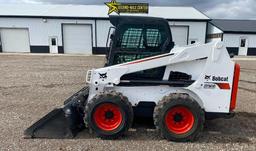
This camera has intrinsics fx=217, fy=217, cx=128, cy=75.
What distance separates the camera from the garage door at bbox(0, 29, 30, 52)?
25141mm

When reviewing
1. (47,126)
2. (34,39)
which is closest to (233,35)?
(34,39)

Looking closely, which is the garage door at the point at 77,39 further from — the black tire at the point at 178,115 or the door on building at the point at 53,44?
the black tire at the point at 178,115

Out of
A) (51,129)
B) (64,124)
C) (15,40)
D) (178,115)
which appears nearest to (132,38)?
(178,115)

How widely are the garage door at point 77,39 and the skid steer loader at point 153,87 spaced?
840 inches

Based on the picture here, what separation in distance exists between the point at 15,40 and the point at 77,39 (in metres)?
7.30

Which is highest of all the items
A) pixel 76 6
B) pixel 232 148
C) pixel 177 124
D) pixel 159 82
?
pixel 76 6

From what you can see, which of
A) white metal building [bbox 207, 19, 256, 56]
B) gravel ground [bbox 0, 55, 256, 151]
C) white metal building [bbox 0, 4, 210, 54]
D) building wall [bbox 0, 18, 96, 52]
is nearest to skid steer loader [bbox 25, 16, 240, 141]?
gravel ground [bbox 0, 55, 256, 151]

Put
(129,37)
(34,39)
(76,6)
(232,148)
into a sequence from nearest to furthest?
1. (232,148)
2. (129,37)
3. (34,39)
4. (76,6)

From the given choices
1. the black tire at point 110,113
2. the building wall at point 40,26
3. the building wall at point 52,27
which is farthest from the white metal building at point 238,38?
the black tire at point 110,113

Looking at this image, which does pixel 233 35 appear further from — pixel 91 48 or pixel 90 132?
pixel 90 132

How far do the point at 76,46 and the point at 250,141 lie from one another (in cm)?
2319

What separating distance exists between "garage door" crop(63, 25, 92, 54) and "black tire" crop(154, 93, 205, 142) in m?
22.1

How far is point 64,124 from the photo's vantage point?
4.49 meters

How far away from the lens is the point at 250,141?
164 inches
